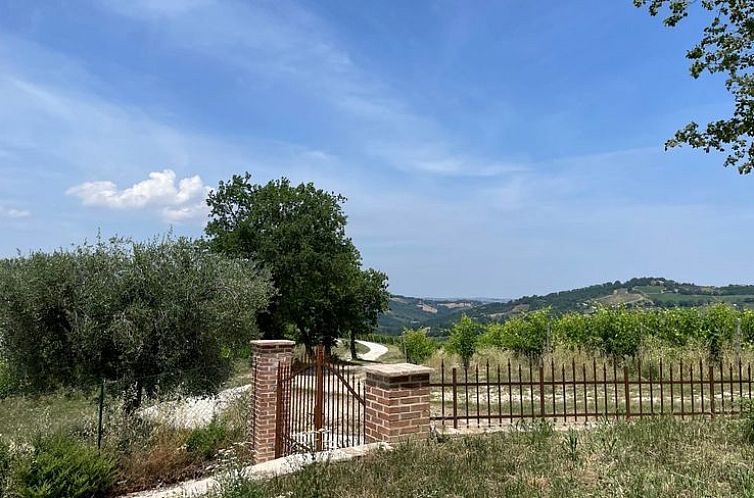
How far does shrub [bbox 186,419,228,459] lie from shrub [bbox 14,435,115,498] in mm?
1533

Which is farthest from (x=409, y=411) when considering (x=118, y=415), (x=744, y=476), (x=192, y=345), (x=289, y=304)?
(x=289, y=304)

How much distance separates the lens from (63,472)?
6645 mm

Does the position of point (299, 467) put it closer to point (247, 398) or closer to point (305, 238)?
point (247, 398)

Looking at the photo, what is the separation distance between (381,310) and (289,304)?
8.26 m

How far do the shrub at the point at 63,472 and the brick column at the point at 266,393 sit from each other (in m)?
2.02

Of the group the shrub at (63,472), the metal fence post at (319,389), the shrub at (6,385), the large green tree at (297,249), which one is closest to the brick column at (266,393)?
the metal fence post at (319,389)

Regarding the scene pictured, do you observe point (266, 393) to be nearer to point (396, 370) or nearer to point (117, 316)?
point (396, 370)

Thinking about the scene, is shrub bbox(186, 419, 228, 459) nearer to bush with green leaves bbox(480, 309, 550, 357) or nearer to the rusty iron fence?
the rusty iron fence

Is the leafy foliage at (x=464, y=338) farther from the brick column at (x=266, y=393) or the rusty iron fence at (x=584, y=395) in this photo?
the brick column at (x=266, y=393)

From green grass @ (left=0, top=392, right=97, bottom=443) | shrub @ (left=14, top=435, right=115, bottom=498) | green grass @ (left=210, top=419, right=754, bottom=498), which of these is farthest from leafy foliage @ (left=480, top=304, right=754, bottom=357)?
shrub @ (left=14, top=435, right=115, bottom=498)

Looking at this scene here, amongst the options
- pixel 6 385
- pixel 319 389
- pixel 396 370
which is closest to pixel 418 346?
pixel 6 385

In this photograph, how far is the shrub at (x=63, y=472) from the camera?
21.3 ft

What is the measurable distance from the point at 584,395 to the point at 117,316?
9.38m

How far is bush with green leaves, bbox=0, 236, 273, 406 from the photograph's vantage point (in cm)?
1194
